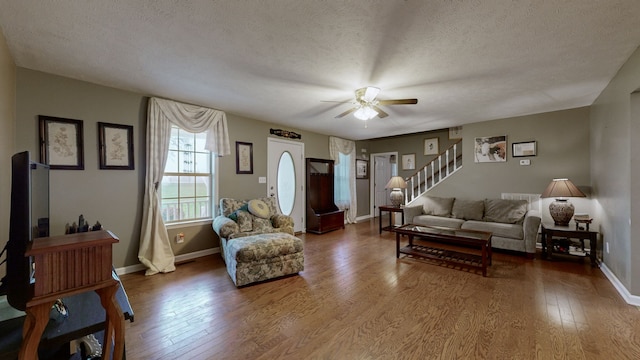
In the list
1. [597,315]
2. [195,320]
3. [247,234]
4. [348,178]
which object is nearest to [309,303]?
[195,320]

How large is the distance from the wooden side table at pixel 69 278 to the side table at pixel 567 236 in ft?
15.3

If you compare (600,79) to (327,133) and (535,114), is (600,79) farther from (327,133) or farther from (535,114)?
(327,133)

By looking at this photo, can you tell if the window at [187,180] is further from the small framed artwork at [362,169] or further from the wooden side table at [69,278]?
the small framed artwork at [362,169]

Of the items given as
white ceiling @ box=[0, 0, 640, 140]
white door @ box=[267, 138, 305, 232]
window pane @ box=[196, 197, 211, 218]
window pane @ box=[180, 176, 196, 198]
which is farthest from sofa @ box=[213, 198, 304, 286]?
white ceiling @ box=[0, 0, 640, 140]

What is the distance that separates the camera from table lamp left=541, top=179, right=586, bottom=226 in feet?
11.2

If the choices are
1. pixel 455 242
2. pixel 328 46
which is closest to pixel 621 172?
pixel 455 242

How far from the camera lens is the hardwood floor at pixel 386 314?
1.74m

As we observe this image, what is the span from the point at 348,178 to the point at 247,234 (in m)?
3.66

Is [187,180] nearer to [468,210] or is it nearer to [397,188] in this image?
[397,188]

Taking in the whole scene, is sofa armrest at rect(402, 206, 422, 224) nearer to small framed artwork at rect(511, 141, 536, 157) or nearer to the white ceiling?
small framed artwork at rect(511, 141, 536, 157)

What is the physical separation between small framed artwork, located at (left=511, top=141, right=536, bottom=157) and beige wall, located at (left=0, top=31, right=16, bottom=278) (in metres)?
6.27

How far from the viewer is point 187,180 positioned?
12.4 feet

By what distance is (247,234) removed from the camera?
3.34 metres

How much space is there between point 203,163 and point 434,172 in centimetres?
496
